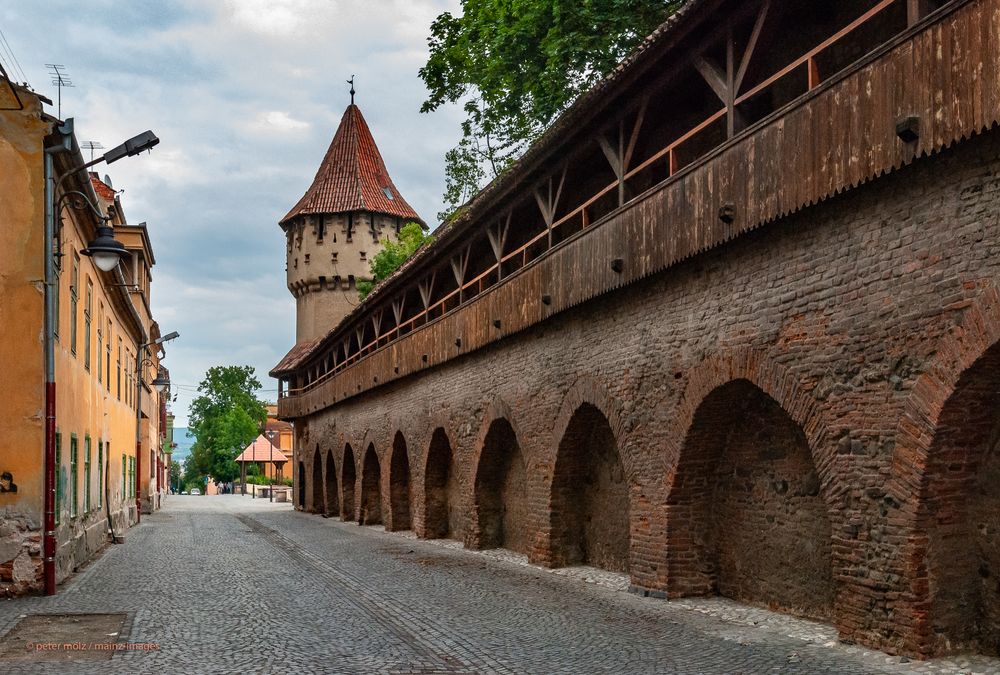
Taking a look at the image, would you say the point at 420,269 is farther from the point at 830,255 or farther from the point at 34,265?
the point at 830,255

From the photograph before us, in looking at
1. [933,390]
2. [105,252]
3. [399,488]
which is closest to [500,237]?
[105,252]

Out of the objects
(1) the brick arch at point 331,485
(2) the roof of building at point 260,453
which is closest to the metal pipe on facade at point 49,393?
(1) the brick arch at point 331,485

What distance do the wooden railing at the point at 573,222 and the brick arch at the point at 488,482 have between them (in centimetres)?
255

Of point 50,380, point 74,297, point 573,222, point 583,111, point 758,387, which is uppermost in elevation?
point 583,111

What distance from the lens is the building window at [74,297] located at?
53.8 feet

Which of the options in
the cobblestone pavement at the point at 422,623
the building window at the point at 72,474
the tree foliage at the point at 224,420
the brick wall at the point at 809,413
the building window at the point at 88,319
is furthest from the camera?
the tree foliage at the point at 224,420

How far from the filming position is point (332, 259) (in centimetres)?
5156

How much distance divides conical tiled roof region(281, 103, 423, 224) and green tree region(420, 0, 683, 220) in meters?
23.3

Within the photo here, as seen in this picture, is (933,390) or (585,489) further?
(585,489)

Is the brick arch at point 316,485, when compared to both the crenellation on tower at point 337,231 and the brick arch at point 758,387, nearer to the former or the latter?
the crenellation on tower at point 337,231

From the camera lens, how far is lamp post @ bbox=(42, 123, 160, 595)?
42.8 ft

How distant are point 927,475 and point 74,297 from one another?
13.9m

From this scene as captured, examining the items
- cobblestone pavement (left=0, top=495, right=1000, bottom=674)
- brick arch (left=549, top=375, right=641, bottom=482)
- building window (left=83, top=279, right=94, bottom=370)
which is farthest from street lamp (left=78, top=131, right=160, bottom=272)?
brick arch (left=549, top=375, right=641, bottom=482)

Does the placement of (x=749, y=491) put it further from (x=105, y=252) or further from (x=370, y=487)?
(x=370, y=487)
